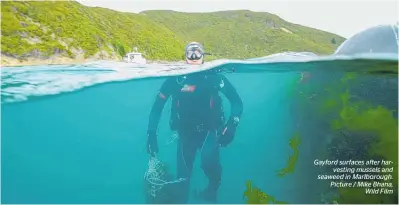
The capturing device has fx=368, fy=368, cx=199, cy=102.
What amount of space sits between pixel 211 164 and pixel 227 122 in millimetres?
1020

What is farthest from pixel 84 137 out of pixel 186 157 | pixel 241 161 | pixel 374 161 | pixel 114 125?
pixel 374 161

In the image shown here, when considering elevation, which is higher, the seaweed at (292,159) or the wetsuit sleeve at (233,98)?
the wetsuit sleeve at (233,98)

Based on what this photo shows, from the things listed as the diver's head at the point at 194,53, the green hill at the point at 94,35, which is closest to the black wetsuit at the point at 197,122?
Answer: the diver's head at the point at 194,53

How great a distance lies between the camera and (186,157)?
8.10 meters

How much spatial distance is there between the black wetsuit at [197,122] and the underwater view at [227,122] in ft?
0.36

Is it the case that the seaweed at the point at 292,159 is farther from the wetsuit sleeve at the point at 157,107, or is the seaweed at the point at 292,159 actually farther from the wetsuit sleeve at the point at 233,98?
the wetsuit sleeve at the point at 157,107

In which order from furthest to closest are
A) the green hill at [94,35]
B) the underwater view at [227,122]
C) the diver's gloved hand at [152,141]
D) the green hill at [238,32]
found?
the green hill at [238,32] → the green hill at [94,35] → the diver's gloved hand at [152,141] → the underwater view at [227,122]

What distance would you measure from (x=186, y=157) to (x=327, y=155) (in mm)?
2992

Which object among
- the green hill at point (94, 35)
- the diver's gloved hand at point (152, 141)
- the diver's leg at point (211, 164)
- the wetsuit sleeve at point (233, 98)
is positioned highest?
the green hill at point (94, 35)

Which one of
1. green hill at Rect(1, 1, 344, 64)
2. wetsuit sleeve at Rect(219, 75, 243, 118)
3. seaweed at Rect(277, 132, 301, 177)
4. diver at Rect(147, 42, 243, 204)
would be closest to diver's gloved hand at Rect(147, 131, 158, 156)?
diver at Rect(147, 42, 243, 204)

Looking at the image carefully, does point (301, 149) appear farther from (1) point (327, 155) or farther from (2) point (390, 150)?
(2) point (390, 150)

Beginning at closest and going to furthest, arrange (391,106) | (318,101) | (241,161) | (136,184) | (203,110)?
(391,106)
(203,110)
(318,101)
(241,161)
(136,184)

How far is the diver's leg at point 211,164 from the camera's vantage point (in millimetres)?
8039

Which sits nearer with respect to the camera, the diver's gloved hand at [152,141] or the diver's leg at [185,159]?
the diver's gloved hand at [152,141]
